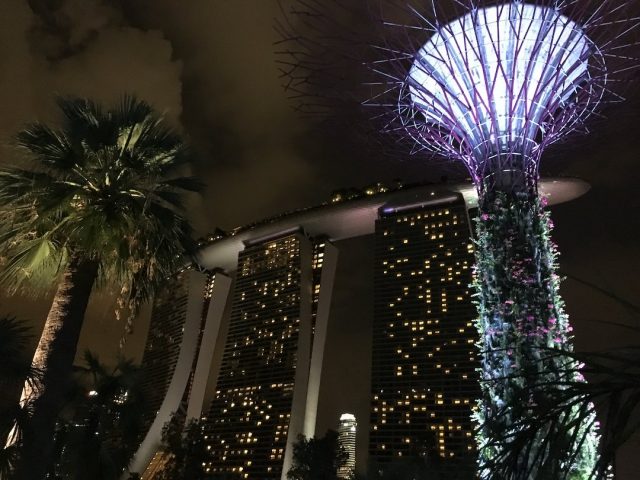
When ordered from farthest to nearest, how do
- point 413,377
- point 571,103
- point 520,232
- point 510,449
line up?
point 413,377
point 571,103
point 520,232
point 510,449

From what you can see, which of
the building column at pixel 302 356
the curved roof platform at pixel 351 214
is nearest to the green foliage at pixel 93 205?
the building column at pixel 302 356

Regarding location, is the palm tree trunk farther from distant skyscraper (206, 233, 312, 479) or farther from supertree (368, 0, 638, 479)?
distant skyscraper (206, 233, 312, 479)

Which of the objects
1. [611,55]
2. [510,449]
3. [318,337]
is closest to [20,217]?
[510,449]

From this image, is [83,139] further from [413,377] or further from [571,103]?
[413,377]

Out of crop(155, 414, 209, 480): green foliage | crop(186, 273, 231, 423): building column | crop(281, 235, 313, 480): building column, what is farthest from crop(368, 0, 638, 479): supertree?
crop(186, 273, 231, 423): building column

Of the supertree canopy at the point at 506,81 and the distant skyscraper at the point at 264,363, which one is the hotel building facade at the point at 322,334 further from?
the supertree canopy at the point at 506,81

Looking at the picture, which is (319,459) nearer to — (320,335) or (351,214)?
(320,335)
